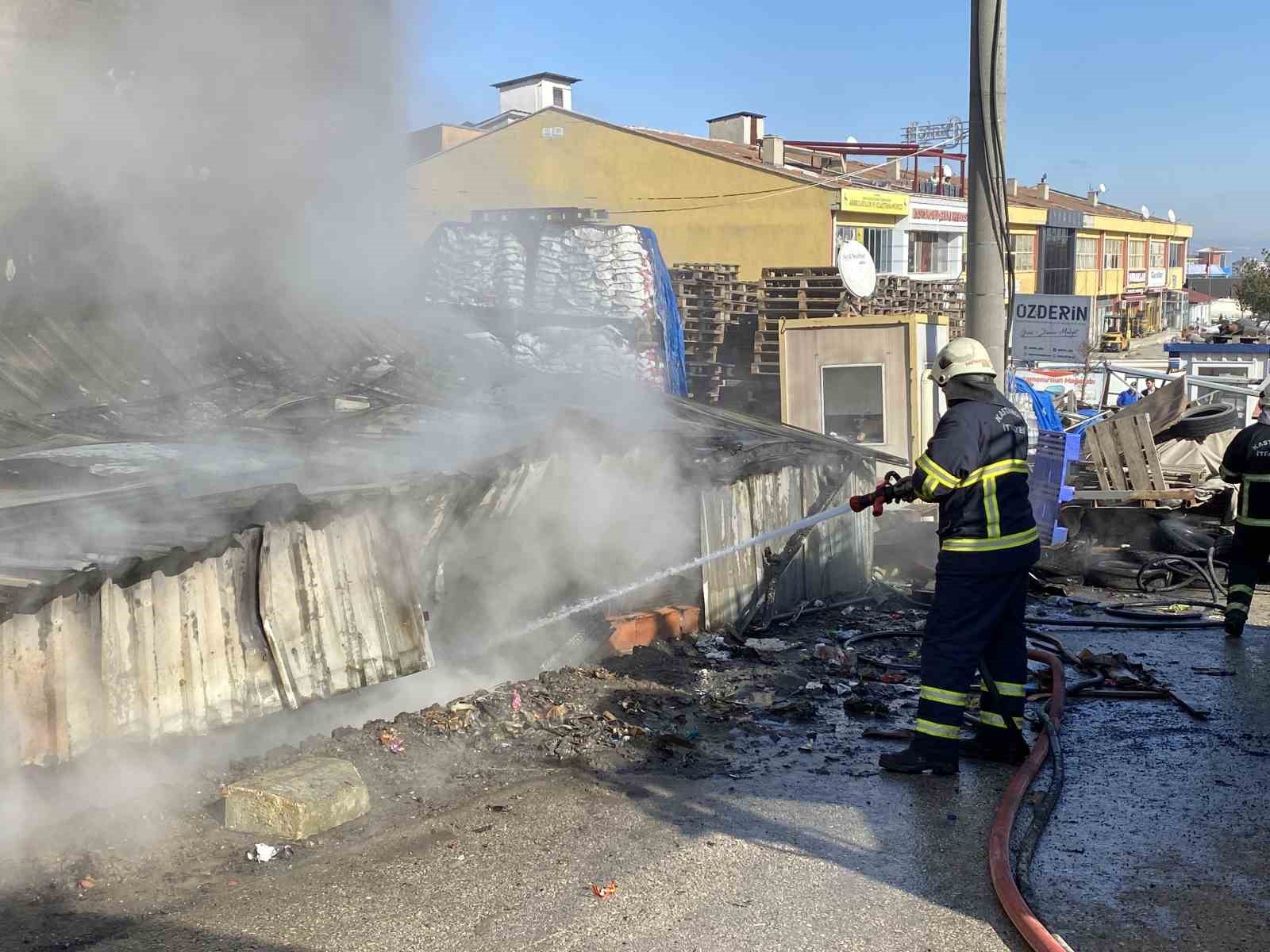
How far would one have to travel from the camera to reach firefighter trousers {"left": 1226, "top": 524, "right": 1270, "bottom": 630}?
24.0ft

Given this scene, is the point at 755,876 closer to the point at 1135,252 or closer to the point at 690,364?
the point at 690,364

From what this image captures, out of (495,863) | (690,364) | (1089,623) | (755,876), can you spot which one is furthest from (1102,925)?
(690,364)

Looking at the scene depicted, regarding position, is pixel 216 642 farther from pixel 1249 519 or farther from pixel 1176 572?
pixel 1176 572

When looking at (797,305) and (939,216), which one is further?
(939,216)

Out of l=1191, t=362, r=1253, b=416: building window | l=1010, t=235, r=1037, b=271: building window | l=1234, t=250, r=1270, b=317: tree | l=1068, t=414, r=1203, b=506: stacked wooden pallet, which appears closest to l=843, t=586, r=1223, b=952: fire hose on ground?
l=1068, t=414, r=1203, b=506: stacked wooden pallet

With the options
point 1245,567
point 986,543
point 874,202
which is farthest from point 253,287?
point 874,202

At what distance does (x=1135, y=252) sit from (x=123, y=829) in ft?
184

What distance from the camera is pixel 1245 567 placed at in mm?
7348

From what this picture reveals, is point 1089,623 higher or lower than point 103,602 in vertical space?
lower

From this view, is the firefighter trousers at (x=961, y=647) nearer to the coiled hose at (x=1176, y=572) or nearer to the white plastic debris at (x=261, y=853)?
the white plastic debris at (x=261, y=853)

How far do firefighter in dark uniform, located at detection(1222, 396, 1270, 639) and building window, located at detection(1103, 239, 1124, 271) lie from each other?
44.3 m

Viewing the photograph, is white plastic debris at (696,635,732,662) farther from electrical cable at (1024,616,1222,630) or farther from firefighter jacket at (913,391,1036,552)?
electrical cable at (1024,616,1222,630)

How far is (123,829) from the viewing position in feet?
13.2

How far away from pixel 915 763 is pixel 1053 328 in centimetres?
874
